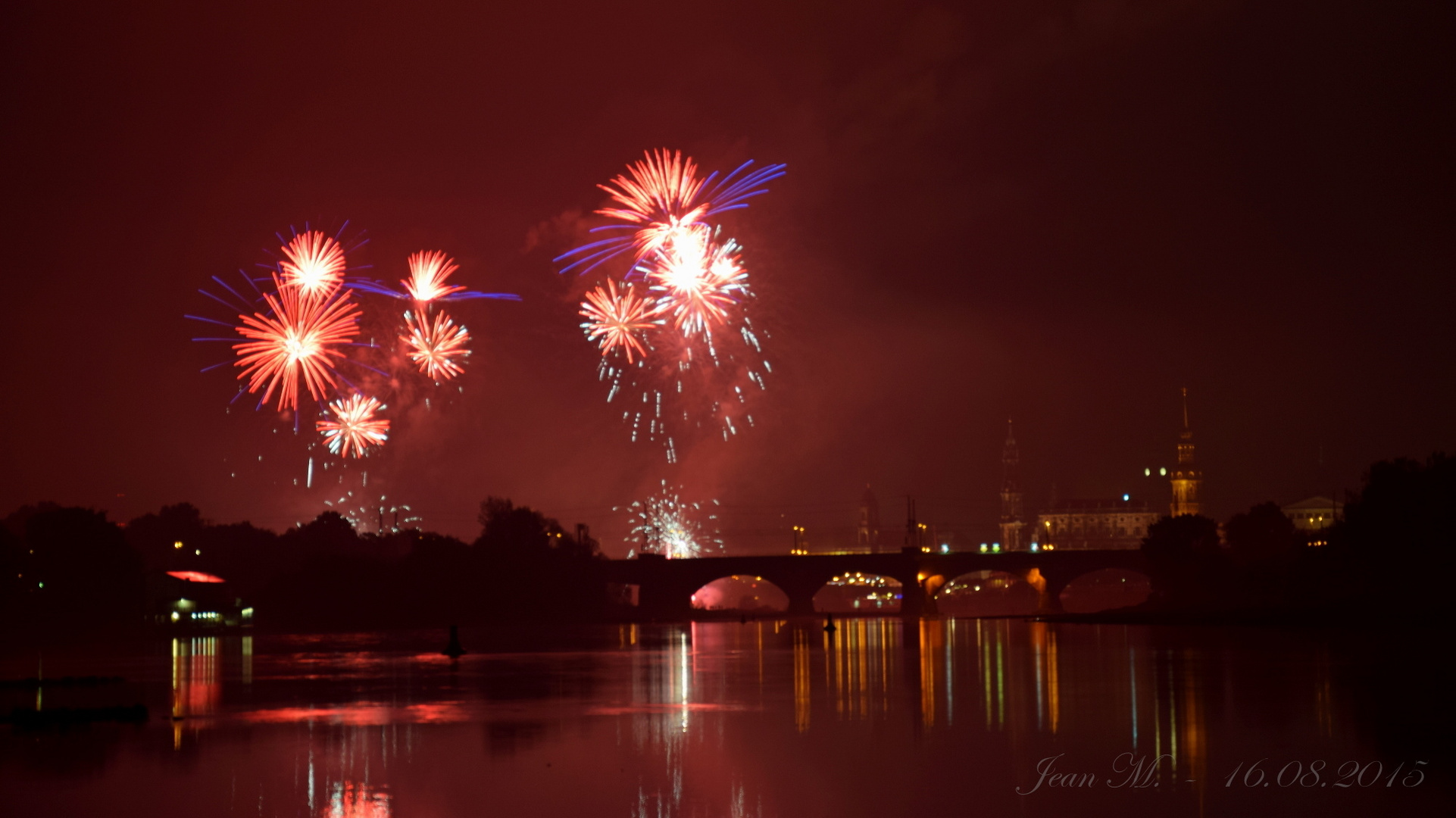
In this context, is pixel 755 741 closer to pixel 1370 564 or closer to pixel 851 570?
pixel 1370 564

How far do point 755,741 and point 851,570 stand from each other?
134 meters

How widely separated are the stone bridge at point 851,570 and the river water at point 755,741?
103516 mm

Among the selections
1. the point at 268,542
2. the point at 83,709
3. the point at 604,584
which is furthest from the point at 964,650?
the point at 268,542

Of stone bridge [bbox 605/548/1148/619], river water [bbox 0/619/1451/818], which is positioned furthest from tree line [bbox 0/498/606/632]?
river water [bbox 0/619/1451/818]

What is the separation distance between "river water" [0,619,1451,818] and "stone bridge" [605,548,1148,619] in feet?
340

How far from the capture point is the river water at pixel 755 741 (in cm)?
2178

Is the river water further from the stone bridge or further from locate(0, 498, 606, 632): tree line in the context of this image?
the stone bridge

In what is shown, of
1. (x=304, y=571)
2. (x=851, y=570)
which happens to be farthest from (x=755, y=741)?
(x=851, y=570)

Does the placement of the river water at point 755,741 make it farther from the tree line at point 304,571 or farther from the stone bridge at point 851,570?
the stone bridge at point 851,570

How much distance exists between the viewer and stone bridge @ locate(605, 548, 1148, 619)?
16038cm

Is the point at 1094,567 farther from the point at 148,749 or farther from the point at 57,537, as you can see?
the point at 148,749

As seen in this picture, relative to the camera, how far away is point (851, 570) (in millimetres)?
162375

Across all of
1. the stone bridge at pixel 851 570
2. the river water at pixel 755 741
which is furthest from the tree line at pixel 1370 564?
the river water at pixel 755 741

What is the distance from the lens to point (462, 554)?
139 metres
